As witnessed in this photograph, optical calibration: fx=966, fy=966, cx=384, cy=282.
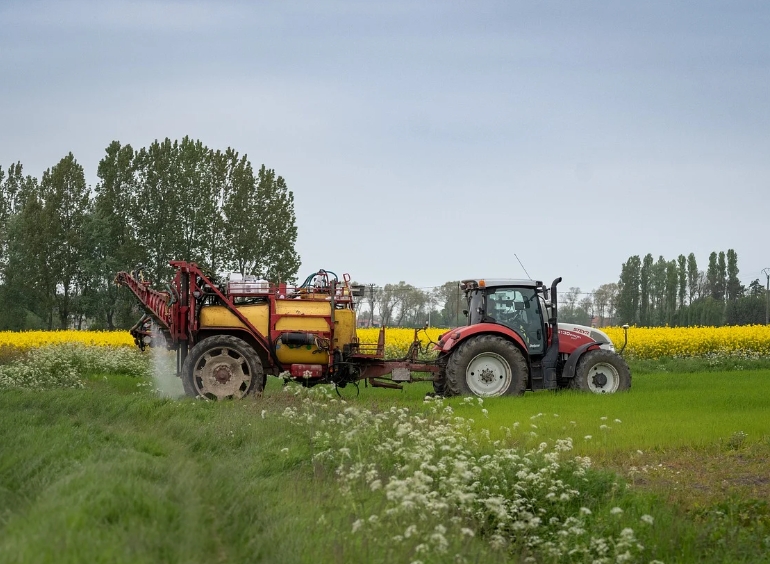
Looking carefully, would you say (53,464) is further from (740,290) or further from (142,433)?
(740,290)

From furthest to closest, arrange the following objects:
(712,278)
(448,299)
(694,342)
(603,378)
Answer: (712,278)
(448,299)
(694,342)
(603,378)

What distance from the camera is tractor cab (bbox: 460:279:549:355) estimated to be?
57.3ft

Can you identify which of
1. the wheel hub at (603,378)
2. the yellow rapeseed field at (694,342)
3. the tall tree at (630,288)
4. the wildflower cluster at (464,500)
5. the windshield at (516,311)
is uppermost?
the tall tree at (630,288)

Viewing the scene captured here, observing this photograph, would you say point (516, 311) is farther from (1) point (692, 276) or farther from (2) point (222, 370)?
(1) point (692, 276)

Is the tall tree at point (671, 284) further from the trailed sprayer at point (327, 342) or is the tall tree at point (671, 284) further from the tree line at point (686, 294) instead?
the trailed sprayer at point (327, 342)

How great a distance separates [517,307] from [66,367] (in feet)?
34.5

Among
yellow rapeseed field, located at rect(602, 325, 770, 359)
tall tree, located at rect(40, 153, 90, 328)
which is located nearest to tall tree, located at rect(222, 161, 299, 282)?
tall tree, located at rect(40, 153, 90, 328)

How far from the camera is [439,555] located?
5582 mm

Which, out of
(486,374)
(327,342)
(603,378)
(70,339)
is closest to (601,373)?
(603,378)

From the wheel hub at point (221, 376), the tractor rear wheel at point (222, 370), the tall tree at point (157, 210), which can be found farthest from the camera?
the tall tree at point (157, 210)

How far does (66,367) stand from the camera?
71.3 feet

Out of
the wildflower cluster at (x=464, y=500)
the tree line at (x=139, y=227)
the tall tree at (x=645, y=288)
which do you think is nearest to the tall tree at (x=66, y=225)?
the tree line at (x=139, y=227)

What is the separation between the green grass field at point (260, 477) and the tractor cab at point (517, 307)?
1.88 meters

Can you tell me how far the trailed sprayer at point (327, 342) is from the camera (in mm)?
16203
